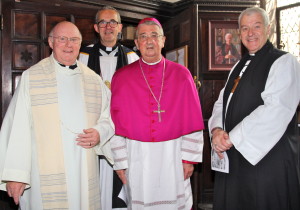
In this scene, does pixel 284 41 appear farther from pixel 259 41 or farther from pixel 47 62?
pixel 47 62

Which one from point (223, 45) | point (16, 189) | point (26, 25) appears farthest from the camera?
point (223, 45)

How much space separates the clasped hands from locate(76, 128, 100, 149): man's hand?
103 centimetres

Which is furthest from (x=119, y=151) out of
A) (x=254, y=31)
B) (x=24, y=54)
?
(x=24, y=54)

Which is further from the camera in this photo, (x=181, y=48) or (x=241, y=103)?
(x=181, y=48)

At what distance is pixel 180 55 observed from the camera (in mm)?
5242

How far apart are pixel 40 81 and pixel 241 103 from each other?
1.76 metres

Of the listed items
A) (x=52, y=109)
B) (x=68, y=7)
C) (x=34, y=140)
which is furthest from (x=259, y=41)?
(x=68, y=7)

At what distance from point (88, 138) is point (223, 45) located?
3.67m

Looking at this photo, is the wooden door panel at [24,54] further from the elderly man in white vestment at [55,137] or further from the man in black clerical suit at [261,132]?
the man in black clerical suit at [261,132]

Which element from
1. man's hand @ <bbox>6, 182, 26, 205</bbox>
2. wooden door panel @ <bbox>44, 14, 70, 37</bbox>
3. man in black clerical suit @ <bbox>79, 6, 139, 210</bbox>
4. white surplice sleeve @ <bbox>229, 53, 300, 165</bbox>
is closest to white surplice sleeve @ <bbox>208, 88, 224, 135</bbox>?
white surplice sleeve @ <bbox>229, 53, 300, 165</bbox>

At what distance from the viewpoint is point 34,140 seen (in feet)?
9.49

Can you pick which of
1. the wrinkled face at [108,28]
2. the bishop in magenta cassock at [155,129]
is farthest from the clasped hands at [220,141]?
the wrinkled face at [108,28]

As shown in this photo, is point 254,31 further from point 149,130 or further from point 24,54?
point 24,54

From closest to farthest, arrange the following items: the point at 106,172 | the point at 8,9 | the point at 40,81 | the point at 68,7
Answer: the point at 40,81, the point at 106,172, the point at 8,9, the point at 68,7
